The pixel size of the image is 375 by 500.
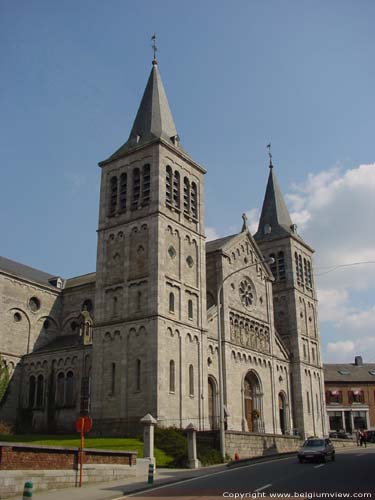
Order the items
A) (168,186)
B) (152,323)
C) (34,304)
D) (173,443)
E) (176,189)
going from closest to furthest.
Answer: (173,443), (152,323), (168,186), (176,189), (34,304)

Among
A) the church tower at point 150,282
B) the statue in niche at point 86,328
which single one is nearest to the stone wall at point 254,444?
the church tower at point 150,282

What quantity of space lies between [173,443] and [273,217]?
121ft

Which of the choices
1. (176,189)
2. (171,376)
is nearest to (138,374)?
(171,376)

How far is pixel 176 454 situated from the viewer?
31.2 meters

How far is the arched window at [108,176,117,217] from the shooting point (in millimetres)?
45031

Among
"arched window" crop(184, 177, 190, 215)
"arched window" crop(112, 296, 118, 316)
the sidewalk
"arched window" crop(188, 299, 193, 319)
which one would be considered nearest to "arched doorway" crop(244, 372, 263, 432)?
"arched window" crop(188, 299, 193, 319)

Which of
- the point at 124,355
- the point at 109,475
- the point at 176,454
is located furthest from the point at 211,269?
the point at 109,475

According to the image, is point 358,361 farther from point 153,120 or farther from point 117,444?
point 117,444

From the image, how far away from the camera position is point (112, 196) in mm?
45656

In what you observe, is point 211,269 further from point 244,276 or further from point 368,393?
point 368,393

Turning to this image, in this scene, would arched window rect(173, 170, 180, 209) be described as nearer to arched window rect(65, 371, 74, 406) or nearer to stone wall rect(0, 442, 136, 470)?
arched window rect(65, 371, 74, 406)

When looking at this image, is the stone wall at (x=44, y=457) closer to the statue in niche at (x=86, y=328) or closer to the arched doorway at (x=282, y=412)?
the statue in niche at (x=86, y=328)

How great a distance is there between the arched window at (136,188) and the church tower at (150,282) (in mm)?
77

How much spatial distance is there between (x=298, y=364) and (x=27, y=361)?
26316 mm
